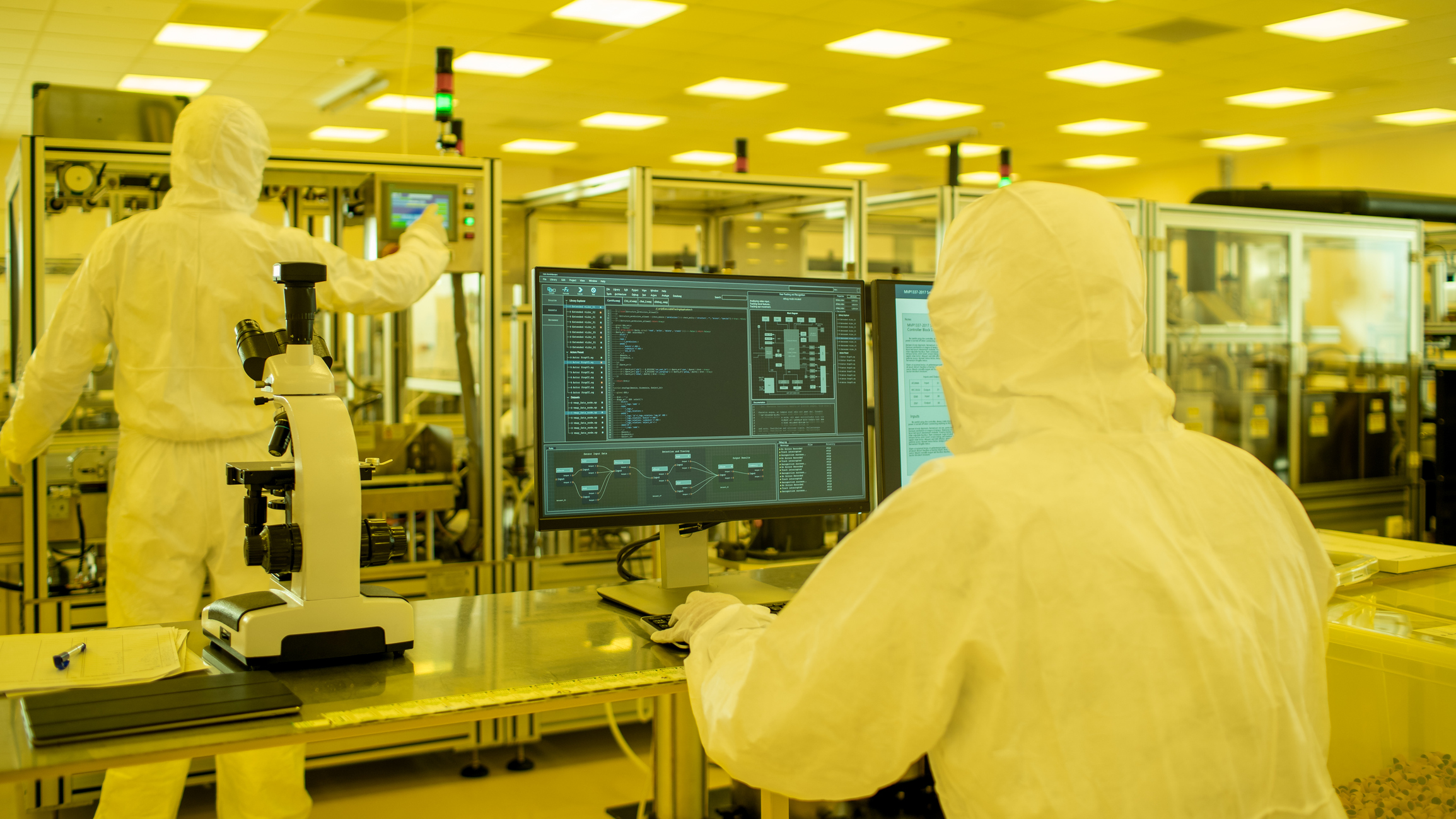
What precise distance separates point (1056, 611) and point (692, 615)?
540 millimetres

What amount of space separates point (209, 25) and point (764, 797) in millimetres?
6240

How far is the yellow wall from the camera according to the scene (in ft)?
30.4

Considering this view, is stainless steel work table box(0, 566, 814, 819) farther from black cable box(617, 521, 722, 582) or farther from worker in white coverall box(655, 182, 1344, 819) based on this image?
worker in white coverall box(655, 182, 1344, 819)

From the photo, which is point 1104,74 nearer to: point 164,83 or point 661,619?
point 164,83

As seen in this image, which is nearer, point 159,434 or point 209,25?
point 159,434

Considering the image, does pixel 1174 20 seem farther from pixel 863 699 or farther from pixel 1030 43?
pixel 863 699

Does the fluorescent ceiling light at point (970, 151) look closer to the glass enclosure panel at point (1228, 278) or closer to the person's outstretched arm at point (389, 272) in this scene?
the glass enclosure panel at point (1228, 278)

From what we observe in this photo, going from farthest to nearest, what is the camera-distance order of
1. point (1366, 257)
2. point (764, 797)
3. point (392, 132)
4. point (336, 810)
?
point (392, 132) < point (1366, 257) < point (336, 810) < point (764, 797)

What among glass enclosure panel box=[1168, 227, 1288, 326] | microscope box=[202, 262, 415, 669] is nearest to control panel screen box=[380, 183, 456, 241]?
microscope box=[202, 262, 415, 669]

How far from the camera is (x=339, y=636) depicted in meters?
1.29

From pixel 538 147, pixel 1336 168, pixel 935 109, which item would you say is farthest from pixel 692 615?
pixel 1336 168

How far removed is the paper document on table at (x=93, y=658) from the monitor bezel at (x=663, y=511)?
47 centimetres

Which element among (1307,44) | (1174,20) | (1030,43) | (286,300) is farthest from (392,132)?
(286,300)

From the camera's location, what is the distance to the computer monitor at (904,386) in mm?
1724
